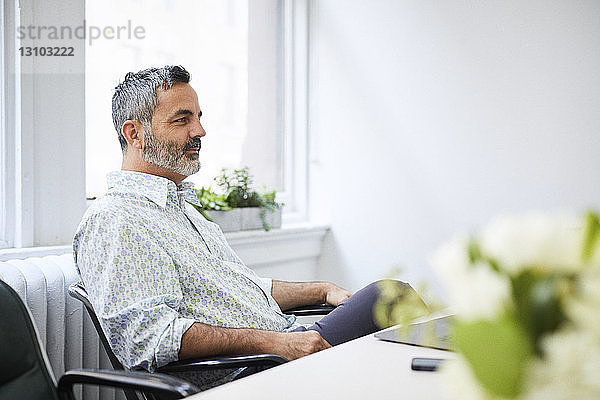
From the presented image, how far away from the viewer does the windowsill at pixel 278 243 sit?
2.96m

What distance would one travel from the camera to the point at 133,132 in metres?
2.13

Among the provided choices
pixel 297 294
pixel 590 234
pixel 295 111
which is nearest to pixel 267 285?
pixel 297 294

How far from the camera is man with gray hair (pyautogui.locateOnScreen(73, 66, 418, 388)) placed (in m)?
1.73

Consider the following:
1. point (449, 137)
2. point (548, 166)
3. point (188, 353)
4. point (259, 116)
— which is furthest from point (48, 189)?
point (548, 166)

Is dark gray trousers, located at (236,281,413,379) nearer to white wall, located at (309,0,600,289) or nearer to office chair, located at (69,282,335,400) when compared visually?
office chair, located at (69,282,335,400)

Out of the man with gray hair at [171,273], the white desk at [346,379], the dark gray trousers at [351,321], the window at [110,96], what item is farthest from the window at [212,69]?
the white desk at [346,379]

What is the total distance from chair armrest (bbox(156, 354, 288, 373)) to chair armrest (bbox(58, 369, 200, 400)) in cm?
30

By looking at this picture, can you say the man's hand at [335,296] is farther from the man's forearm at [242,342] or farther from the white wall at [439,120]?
the white wall at [439,120]

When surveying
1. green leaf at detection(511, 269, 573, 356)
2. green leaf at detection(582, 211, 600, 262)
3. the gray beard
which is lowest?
green leaf at detection(511, 269, 573, 356)

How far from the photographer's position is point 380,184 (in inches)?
135

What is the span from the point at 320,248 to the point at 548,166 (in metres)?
1.17

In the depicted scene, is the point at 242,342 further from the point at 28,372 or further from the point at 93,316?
the point at 28,372

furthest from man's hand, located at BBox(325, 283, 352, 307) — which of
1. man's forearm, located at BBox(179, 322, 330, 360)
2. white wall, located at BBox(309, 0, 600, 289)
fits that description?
white wall, located at BBox(309, 0, 600, 289)

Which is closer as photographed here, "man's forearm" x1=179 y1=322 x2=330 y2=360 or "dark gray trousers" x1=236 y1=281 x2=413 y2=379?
"man's forearm" x1=179 y1=322 x2=330 y2=360
